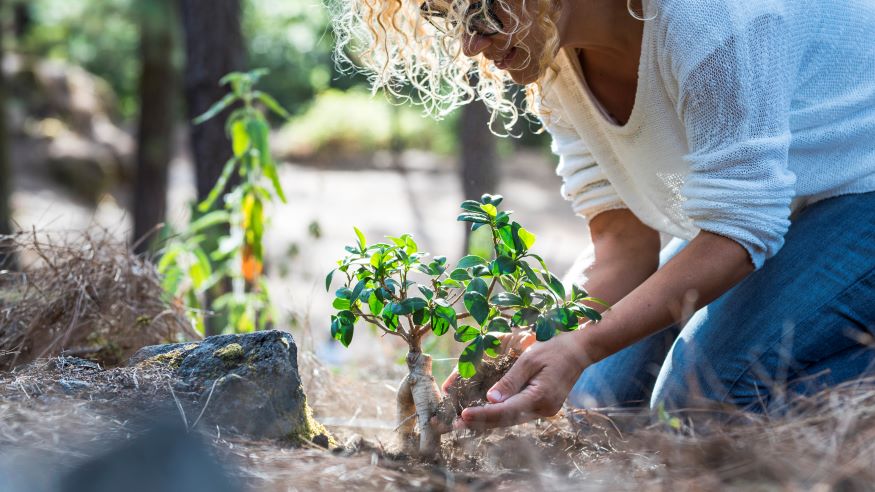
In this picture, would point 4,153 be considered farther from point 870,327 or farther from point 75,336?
point 870,327

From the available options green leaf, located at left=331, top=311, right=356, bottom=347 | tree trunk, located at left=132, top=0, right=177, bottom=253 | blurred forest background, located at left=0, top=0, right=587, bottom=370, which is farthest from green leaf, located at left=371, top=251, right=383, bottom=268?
tree trunk, located at left=132, top=0, right=177, bottom=253

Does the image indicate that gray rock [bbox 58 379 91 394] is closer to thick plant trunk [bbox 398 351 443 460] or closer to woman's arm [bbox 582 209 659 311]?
thick plant trunk [bbox 398 351 443 460]

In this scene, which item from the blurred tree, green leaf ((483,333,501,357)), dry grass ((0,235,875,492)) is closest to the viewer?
dry grass ((0,235,875,492))

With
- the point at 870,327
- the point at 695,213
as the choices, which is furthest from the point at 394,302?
the point at 870,327

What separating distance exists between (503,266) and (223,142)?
2503 mm

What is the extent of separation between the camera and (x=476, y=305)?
1749 millimetres

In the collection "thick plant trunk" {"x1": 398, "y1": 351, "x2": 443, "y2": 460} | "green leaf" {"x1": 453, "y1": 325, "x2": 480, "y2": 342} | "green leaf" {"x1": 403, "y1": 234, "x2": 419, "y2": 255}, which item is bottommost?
"thick plant trunk" {"x1": 398, "y1": 351, "x2": 443, "y2": 460}

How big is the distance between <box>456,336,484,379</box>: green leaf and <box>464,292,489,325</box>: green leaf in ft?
0.23

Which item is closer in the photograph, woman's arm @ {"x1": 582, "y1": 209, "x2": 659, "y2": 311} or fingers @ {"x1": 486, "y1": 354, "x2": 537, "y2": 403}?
fingers @ {"x1": 486, "y1": 354, "x2": 537, "y2": 403}

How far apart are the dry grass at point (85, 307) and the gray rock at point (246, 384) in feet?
1.84

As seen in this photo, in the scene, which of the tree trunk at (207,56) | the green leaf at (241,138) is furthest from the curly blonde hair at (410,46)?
the tree trunk at (207,56)

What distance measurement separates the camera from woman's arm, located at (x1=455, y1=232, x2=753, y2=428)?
174 cm

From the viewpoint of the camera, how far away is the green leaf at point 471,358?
1.80m

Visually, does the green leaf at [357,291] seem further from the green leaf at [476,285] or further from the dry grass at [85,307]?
the dry grass at [85,307]
